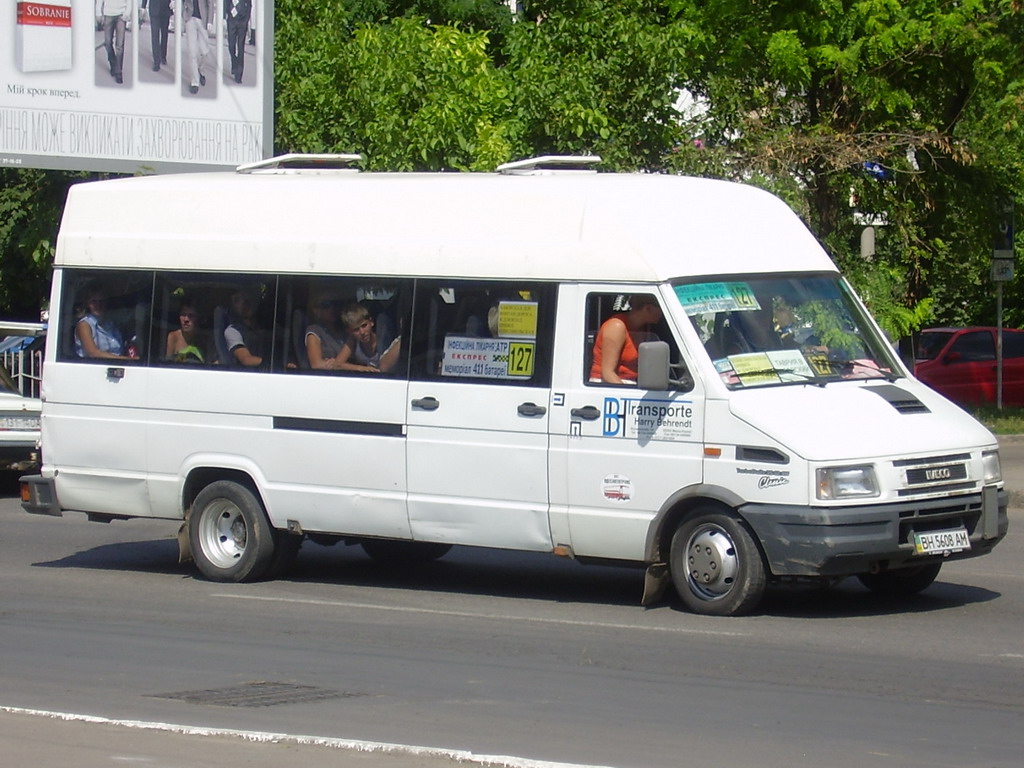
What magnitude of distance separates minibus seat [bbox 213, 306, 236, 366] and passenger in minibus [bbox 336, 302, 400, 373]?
92 cm

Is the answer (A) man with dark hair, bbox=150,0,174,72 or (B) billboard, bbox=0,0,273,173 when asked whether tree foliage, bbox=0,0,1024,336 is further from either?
(A) man with dark hair, bbox=150,0,174,72

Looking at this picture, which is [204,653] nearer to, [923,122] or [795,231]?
[795,231]

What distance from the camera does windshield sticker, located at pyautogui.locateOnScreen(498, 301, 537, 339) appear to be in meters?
11.1

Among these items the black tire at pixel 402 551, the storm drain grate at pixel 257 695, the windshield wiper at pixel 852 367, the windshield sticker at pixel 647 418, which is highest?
the windshield wiper at pixel 852 367

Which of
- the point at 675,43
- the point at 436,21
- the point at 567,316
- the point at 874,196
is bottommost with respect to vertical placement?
the point at 567,316

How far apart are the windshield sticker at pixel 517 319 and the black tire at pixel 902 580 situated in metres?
2.52

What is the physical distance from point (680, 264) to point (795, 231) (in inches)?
43.9

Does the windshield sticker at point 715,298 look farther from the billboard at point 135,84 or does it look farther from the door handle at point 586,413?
the billboard at point 135,84

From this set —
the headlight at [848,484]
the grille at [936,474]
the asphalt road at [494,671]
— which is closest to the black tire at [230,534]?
the asphalt road at [494,671]

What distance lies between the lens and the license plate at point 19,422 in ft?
61.1

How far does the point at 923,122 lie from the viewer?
2573cm

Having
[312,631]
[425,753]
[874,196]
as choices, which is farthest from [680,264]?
[874,196]

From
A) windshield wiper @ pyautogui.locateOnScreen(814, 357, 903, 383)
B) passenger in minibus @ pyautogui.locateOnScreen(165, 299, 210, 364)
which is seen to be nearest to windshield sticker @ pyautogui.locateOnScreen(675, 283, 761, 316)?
windshield wiper @ pyautogui.locateOnScreen(814, 357, 903, 383)

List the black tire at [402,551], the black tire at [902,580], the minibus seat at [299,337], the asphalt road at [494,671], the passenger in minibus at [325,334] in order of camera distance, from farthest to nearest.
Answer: the black tire at [402,551] → the minibus seat at [299,337] → the passenger in minibus at [325,334] → the black tire at [902,580] → the asphalt road at [494,671]
